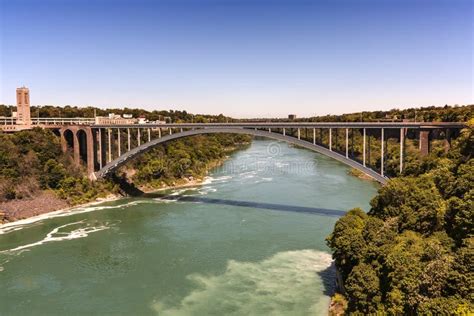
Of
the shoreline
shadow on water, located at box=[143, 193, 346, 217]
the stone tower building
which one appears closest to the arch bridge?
the shoreline

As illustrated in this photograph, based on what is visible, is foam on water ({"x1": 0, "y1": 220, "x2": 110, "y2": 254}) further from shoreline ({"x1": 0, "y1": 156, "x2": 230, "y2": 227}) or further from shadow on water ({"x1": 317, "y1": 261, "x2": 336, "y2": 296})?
shadow on water ({"x1": 317, "y1": 261, "x2": 336, "y2": 296})

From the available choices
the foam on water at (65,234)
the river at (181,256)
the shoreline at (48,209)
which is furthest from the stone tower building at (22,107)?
the foam on water at (65,234)

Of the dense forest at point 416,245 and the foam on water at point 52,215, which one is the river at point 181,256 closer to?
the foam on water at point 52,215

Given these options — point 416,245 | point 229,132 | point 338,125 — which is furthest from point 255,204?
point 416,245

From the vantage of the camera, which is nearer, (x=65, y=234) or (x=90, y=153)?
(x=65, y=234)

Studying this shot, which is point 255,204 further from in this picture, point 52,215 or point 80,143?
point 80,143

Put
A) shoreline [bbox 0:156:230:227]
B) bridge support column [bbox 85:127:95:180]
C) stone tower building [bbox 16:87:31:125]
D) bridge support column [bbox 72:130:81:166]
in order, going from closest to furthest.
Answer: shoreline [bbox 0:156:230:227] < bridge support column [bbox 85:127:95:180] < bridge support column [bbox 72:130:81:166] < stone tower building [bbox 16:87:31:125]

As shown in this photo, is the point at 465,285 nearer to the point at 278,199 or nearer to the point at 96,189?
the point at 278,199
